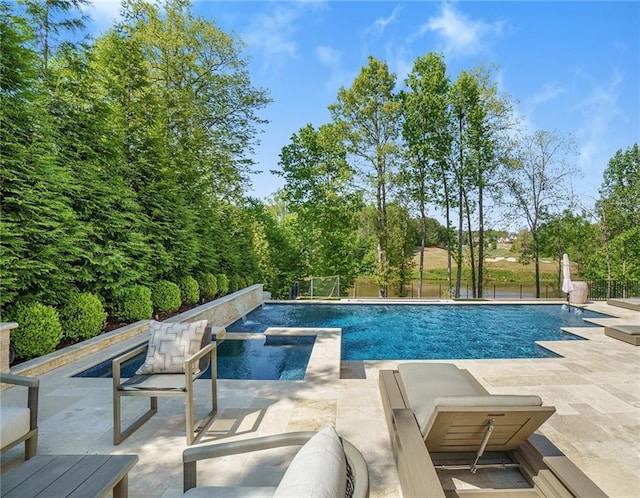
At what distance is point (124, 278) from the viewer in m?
6.85

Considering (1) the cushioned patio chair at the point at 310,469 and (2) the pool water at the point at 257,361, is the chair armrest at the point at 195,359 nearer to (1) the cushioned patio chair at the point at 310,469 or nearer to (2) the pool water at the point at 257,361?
(1) the cushioned patio chair at the point at 310,469

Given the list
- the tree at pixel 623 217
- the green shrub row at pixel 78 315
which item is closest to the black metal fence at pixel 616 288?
the tree at pixel 623 217

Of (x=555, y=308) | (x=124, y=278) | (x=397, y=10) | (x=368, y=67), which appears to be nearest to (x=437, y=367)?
(x=124, y=278)

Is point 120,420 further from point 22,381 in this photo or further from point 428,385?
point 428,385

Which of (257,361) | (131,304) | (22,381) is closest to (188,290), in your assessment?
(131,304)

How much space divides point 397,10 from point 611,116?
11.1 meters

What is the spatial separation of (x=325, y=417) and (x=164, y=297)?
19.9 ft

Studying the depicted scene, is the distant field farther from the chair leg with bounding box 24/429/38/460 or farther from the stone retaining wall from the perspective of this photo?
the chair leg with bounding box 24/429/38/460

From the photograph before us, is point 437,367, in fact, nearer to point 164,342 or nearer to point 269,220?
point 164,342

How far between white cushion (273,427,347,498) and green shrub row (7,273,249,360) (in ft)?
16.4

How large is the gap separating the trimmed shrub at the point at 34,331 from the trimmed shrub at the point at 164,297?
3.13 meters

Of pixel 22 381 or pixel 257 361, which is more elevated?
pixel 22 381

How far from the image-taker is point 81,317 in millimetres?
5574

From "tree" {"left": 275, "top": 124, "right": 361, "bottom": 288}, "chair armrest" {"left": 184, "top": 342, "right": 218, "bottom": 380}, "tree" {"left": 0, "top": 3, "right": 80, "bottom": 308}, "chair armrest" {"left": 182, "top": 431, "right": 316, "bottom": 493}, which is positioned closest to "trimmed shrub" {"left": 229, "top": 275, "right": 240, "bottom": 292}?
"tree" {"left": 0, "top": 3, "right": 80, "bottom": 308}
